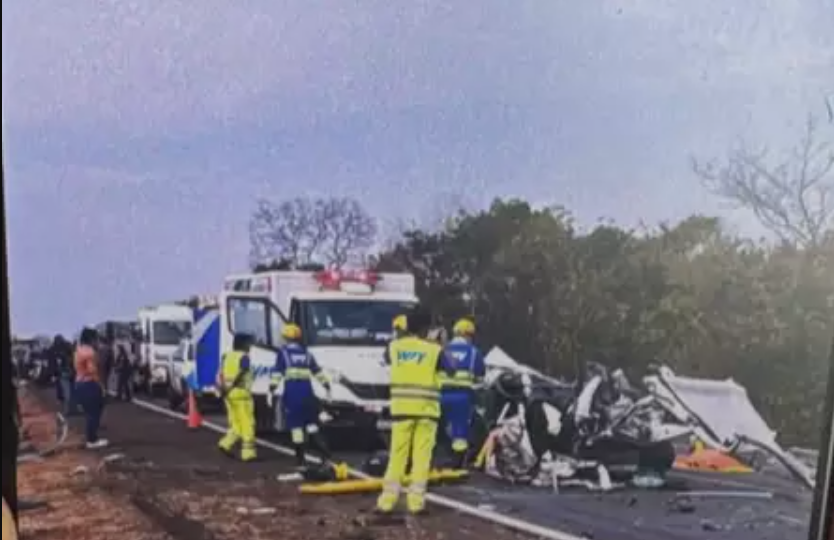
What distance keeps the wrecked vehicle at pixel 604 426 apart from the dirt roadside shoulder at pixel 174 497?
0.14 metres

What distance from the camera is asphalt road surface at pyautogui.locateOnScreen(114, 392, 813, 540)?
1.98 meters

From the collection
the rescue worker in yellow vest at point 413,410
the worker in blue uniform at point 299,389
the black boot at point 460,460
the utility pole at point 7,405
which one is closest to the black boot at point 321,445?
the worker in blue uniform at point 299,389

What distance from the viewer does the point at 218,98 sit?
1.83 m

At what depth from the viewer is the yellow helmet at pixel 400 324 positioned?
6.31ft

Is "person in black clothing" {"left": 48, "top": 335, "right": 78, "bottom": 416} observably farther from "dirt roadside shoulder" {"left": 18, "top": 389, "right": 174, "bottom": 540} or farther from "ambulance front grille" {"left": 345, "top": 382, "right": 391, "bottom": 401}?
"ambulance front grille" {"left": 345, "top": 382, "right": 391, "bottom": 401}

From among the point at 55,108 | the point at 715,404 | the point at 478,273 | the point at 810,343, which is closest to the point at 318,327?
the point at 478,273

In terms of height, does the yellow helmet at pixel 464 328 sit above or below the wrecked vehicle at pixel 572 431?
above

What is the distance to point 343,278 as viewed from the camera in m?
1.90

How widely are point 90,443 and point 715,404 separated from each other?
99 centimetres

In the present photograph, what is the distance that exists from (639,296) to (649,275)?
37 mm

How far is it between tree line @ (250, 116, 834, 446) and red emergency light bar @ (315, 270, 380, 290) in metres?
0.02

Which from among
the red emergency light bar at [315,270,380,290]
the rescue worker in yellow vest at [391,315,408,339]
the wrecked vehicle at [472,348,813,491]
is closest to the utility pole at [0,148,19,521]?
the red emergency light bar at [315,270,380,290]

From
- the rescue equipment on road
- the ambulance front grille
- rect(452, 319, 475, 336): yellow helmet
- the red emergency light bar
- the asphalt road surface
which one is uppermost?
the red emergency light bar

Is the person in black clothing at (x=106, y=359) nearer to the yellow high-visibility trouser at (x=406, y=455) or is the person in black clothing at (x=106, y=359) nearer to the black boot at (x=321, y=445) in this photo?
the black boot at (x=321, y=445)
